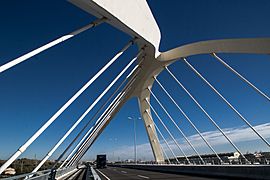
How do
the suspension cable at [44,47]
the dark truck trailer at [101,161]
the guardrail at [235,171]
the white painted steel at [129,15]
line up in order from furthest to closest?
the dark truck trailer at [101,161] < the white painted steel at [129,15] < the guardrail at [235,171] < the suspension cable at [44,47]

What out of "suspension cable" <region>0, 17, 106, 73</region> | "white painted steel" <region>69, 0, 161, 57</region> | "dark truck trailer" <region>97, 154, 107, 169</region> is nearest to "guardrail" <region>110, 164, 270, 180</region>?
"white painted steel" <region>69, 0, 161, 57</region>

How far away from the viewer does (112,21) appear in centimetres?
1372

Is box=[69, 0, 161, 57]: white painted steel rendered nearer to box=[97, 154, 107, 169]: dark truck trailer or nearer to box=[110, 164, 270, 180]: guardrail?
box=[110, 164, 270, 180]: guardrail

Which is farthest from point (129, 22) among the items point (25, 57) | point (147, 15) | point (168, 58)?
point (168, 58)

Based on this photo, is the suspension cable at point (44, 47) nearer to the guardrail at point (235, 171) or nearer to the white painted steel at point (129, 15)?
the white painted steel at point (129, 15)

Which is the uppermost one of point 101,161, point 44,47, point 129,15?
point 129,15

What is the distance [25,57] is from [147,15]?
1032 centimetres

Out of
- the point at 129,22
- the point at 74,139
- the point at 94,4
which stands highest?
the point at 129,22

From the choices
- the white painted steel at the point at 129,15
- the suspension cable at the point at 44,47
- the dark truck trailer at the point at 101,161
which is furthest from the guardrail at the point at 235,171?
the dark truck trailer at the point at 101,161

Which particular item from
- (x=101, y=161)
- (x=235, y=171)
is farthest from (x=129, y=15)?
(x=101, y=161)

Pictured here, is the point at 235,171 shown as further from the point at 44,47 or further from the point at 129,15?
the point at 44,47

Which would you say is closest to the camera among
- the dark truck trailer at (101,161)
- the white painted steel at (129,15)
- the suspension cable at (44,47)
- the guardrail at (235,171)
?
the suspension cable at (44,47)

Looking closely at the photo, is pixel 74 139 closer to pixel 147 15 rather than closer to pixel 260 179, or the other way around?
pixel 147 15

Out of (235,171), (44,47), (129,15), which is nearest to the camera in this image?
(44,47)
